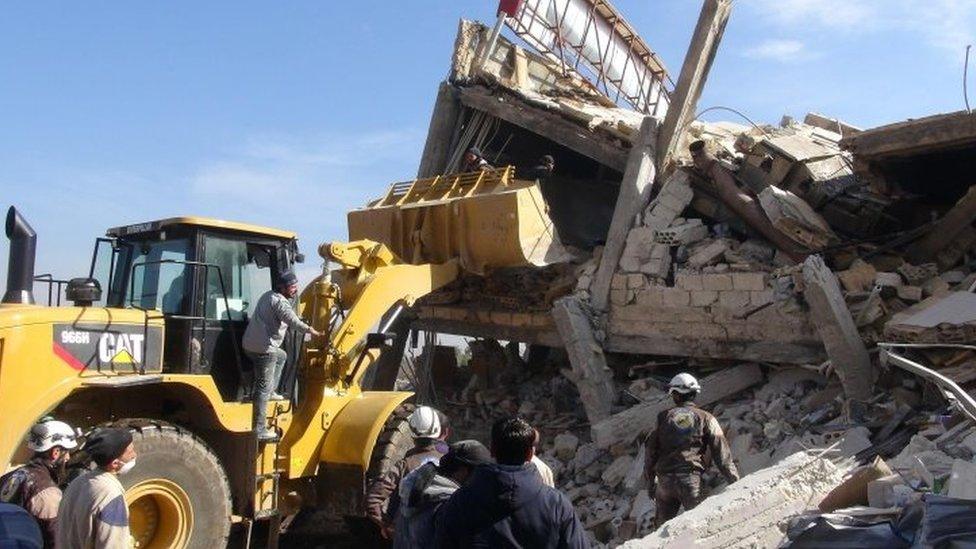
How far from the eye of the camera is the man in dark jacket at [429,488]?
10.5 feet

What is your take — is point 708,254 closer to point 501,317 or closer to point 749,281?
point 749,281

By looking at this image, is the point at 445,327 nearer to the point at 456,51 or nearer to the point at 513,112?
the point at 513,112

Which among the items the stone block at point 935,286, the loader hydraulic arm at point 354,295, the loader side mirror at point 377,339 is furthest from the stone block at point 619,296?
the loader side mirror at point 377,339

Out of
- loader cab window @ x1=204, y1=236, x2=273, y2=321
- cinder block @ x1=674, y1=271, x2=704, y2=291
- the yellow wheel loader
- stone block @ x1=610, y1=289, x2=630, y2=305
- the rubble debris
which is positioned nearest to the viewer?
the rubble debris

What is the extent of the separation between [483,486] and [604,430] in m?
5.35

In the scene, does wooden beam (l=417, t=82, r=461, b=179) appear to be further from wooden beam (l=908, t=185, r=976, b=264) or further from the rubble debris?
the rubble debris

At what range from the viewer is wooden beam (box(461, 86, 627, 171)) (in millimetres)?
10188

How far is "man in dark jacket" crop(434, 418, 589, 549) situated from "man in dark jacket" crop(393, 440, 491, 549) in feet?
0.87

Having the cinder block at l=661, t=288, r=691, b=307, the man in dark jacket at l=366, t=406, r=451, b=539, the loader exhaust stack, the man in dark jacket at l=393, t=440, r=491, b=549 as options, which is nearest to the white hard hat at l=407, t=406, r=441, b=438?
the man in dark jacket at l=366, t=406, r=451, b=539

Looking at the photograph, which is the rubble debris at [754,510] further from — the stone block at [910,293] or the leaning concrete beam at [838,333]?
the stone block at [910,293]

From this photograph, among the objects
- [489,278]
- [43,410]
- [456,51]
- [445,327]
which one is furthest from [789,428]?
[456,51]

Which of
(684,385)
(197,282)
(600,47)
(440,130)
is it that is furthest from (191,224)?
(600,47)

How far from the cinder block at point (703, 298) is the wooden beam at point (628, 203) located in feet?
3.17

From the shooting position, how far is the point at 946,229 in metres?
7.67
